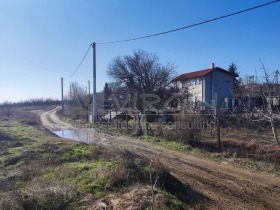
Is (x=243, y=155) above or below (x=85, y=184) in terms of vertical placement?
below

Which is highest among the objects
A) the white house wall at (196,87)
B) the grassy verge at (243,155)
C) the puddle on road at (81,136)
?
the white house wall at (196,87)

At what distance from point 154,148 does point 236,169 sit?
5.00 metres

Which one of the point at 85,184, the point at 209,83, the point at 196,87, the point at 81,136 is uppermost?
the point at 209,83

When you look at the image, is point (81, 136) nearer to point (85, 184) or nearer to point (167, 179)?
point (85, 184)

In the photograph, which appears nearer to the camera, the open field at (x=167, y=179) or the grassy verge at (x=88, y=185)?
the grassy verge at (x=88, y=185)

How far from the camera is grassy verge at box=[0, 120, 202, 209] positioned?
17.6ft

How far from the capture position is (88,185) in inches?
253

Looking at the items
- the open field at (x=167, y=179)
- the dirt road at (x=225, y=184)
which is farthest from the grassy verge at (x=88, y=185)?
the dirt road at (x=225, y=184)

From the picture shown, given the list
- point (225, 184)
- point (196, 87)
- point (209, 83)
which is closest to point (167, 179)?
point (225, 184)

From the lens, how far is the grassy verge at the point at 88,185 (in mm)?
5379

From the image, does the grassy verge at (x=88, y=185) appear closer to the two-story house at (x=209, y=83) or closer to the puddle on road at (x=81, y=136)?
the puddle on road at (x=81, y=136)

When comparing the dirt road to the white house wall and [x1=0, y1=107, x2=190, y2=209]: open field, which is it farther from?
the white house wall

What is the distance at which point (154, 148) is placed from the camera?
13.5 metres

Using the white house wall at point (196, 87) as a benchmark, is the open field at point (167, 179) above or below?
below
